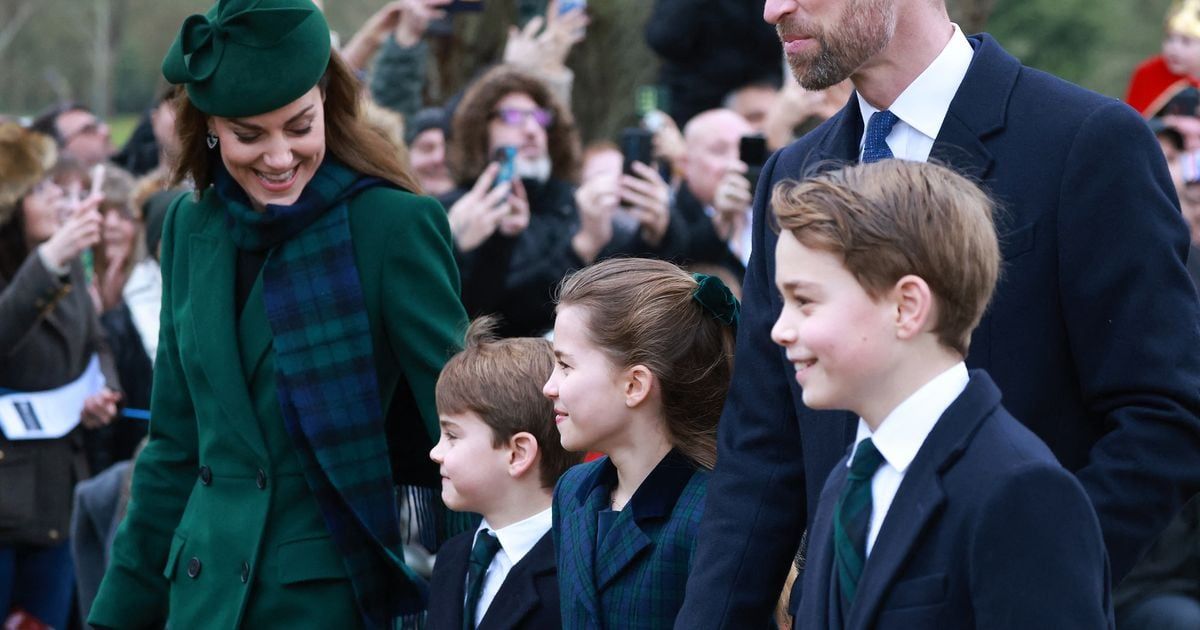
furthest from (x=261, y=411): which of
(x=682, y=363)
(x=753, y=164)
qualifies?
(x=753, y=164)

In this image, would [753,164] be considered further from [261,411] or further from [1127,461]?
[1127,461]

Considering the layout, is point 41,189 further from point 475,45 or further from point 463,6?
point 475,45

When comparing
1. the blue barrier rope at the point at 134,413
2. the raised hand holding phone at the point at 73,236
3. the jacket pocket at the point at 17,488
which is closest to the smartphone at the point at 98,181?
the raised hand holding phone at the point at 73,236

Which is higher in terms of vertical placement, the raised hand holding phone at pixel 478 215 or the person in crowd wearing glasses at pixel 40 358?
the raised hand holding phone at pixel 478 215

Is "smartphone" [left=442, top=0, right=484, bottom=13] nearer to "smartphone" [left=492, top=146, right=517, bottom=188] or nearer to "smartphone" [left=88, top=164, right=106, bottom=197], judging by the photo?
"smartphone" [left=492, top=146, right=517, bottom=188]

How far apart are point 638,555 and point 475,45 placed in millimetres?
9793

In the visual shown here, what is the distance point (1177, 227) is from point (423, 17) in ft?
18.4

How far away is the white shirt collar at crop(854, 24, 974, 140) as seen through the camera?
2625 millimetres

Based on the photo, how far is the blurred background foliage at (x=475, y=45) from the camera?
41.7 ft

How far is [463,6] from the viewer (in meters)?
7.72

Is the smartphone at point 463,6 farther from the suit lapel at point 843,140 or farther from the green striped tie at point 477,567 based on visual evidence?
the suit lapel at point 843,140

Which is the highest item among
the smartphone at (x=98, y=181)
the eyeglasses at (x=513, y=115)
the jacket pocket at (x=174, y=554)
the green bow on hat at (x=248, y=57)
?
the green bow on hat at (x=248, y=57)

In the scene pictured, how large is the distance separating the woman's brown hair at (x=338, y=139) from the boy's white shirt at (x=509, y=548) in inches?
31.7

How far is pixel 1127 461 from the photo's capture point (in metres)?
2.41
